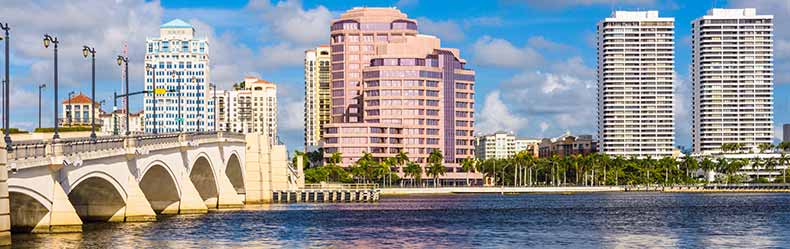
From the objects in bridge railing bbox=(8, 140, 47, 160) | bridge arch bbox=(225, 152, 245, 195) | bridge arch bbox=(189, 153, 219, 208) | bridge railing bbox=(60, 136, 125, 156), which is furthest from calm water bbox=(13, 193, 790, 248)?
bridge arch bbox=(225, 152, 245, 195)

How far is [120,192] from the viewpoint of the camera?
86625 millimetres

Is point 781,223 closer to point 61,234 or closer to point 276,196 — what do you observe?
point 61,234

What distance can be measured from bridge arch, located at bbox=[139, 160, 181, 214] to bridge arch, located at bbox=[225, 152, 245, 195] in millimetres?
34560

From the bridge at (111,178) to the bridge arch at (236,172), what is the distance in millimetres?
814

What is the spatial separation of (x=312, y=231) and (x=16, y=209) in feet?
87.6

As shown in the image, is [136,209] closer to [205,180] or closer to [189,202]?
[189,202]

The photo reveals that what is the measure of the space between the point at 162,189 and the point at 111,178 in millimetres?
27195

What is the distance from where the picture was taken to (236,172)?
15175 centimetres

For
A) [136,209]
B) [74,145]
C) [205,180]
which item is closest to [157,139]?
[136,209]

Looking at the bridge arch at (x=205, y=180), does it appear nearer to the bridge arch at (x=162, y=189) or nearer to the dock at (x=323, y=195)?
the bridge arch at (x=162, y=189)

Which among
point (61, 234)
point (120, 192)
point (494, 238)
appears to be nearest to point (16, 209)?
point (61, 234)

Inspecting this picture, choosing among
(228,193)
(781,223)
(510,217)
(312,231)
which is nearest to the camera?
(312,231)

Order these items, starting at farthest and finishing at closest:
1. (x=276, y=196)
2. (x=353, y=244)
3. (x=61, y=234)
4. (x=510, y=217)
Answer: (x=276, y=196) → (x=510, y=217) → (x=353, y=244) → (x=61, y=234)

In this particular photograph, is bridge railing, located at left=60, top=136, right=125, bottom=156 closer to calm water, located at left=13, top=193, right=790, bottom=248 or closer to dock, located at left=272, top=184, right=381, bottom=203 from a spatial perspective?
calm water, located at left=13, top=193, right=790, bottom=248
